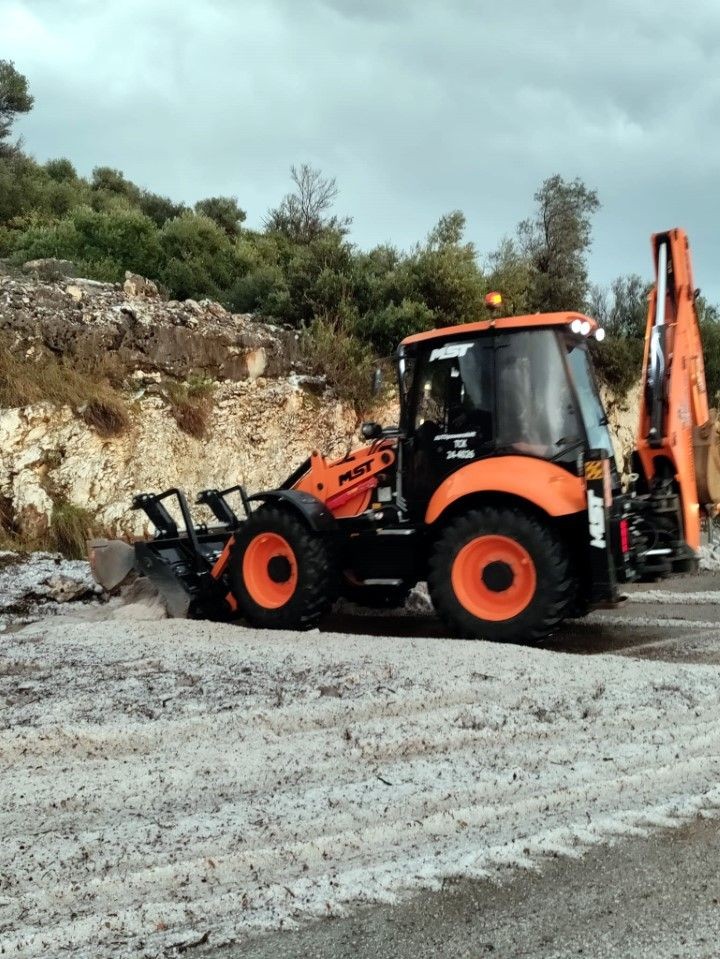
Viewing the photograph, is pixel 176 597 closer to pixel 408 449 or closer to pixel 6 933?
pixel 408 449

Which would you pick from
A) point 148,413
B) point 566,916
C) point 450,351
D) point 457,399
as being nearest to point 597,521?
point 457,399

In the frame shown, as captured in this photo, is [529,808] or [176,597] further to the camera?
[176,597]

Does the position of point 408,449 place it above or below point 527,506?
above

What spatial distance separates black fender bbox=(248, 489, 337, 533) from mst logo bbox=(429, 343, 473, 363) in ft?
5.11

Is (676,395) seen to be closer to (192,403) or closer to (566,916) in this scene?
(566,916)

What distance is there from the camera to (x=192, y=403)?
13.0 meters

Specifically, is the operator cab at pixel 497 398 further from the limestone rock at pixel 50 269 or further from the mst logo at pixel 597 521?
the limestone rock at pixel 50 269

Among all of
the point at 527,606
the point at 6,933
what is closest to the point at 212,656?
the point at 527,606

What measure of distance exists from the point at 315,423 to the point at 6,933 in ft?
39.7

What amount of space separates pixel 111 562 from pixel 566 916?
21.3 feet

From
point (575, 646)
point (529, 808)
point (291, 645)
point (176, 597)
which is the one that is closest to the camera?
point (529, 808)

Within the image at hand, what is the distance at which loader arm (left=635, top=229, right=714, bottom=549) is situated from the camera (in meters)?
7.13

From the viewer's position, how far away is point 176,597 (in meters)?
7.61

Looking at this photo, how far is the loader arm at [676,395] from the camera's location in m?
7.13
